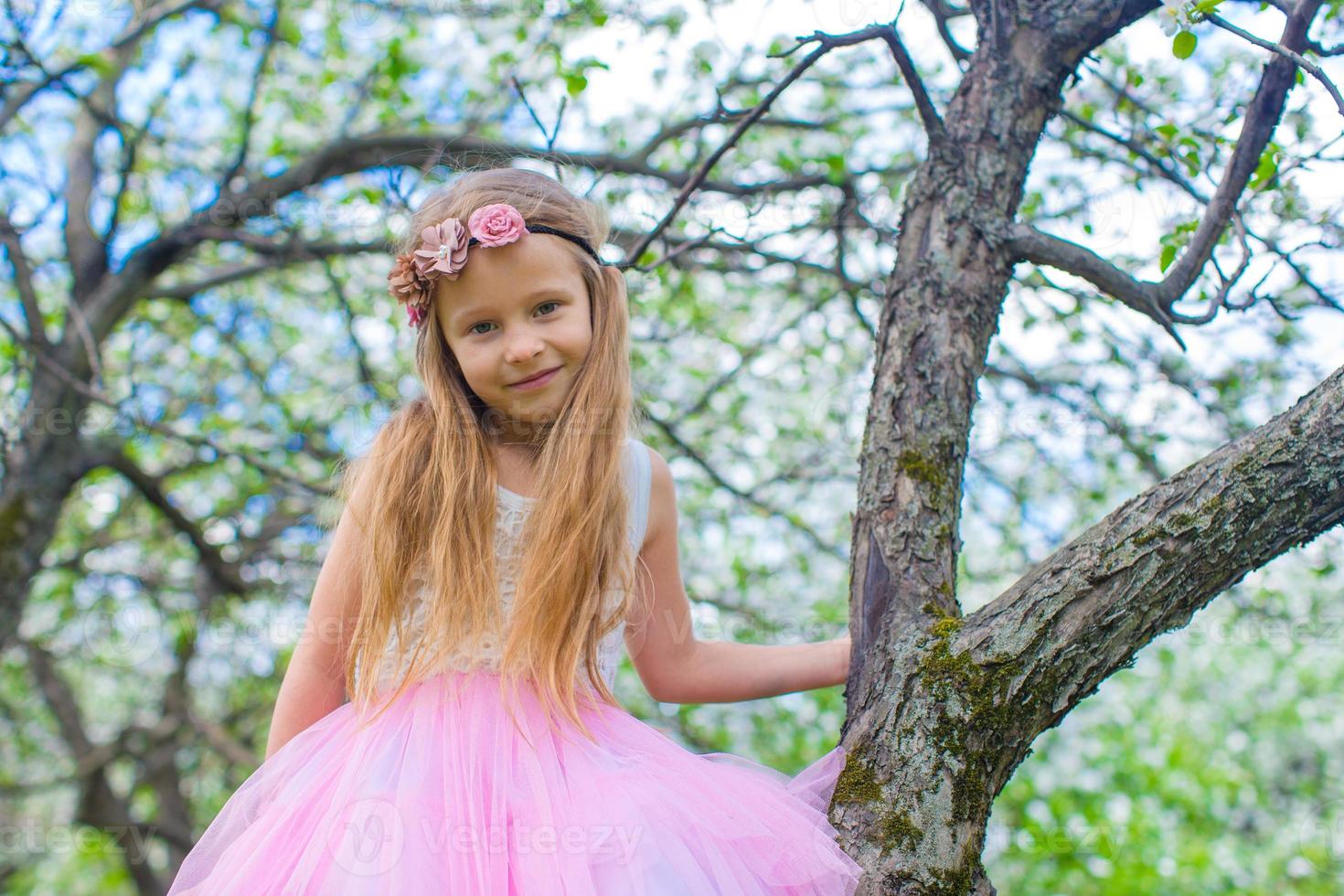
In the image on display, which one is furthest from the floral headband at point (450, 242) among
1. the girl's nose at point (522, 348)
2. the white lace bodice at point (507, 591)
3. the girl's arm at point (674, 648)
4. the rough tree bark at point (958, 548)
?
the rough tree bark at point (958, 548)

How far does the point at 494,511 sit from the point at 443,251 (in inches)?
16.8

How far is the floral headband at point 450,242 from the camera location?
162 centimetres

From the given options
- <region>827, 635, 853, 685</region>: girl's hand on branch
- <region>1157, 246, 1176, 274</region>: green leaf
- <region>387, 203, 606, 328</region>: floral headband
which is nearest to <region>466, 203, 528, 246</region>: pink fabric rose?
<region>387, 203, 606, 328</region>: floral headband

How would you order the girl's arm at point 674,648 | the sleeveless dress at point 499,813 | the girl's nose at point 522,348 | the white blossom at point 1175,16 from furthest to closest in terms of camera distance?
the girl's arm at point 674,648 → the girl's nose at point 522,348 → the white blossom at point 1175,16 → the sleeveless dress at point 499,813

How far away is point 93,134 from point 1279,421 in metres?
4.27

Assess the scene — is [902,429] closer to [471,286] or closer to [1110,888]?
[471,286]

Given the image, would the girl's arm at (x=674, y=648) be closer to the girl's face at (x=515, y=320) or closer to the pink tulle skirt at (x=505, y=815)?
the pink tulle skirt at (x=505, y=815)

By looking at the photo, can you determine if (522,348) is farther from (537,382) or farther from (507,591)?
(507,591)

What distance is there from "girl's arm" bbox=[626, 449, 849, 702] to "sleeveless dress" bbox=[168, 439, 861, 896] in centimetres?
22

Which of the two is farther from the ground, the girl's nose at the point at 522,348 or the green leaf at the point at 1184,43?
the green leaf at the point at 1184,43

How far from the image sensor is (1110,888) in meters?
4.68

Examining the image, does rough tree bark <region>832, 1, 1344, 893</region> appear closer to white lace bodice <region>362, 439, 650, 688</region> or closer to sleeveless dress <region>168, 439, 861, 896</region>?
sleeveless dress <region>168, 439, 861, 896</region>

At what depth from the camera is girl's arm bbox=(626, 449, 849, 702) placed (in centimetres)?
178

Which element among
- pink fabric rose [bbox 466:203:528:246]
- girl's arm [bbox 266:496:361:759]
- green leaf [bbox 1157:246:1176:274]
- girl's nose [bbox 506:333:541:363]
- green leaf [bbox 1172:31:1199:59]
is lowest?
girl's arm [bbox 266:496:361:759]
